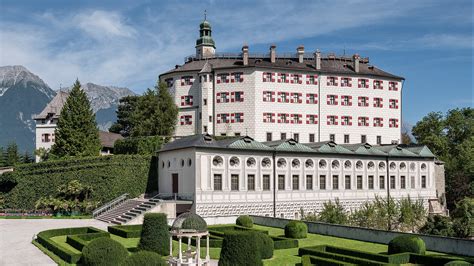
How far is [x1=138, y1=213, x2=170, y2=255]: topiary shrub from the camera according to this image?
23.0 metres

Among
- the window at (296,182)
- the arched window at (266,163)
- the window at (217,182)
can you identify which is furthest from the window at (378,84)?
the window at (217,182)

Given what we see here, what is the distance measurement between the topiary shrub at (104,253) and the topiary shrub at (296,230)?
11.3 meters

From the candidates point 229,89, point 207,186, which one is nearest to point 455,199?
point 229,89

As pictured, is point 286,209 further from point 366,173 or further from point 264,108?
point 264,108

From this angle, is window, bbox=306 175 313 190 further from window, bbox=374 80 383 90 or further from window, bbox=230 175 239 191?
Answer: window, bbox=374 80 383 90

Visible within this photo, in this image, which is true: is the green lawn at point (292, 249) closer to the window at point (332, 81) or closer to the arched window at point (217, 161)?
the arched window at point (217, 161)

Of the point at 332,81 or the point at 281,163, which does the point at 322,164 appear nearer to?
the point at 281,163

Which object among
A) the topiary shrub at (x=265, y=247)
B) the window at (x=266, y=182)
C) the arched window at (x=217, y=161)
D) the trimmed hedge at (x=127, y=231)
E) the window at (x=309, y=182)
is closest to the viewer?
the topiary shrub at (x=265, y=247)

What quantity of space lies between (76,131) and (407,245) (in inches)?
1294

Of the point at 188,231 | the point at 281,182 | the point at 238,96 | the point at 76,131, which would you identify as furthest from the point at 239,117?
the point at 188,231

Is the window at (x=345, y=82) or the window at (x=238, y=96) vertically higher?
the window at (x=345, y=82)

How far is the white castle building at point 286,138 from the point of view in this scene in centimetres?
3731

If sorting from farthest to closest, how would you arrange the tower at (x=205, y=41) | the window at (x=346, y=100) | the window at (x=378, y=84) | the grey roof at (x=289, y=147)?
the tower at (x=205, y=41) → the window at (x=378, y=84) → the window at (x=346, y=100) → the grey roof at (x=289, y=147)

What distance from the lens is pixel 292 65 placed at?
54125mm
